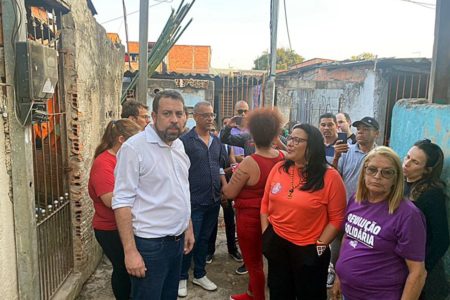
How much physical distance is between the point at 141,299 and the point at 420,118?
2.55 m

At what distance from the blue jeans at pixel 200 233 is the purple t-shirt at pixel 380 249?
1645mm

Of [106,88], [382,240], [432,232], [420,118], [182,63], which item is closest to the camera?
[382,240]

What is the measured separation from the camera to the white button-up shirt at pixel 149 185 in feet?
6.54

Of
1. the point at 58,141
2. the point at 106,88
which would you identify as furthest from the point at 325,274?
the point at 106,88

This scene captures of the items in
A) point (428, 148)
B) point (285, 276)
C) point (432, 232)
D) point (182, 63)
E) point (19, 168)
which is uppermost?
point (182, 63)

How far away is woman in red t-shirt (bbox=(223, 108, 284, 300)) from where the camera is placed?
289 cm

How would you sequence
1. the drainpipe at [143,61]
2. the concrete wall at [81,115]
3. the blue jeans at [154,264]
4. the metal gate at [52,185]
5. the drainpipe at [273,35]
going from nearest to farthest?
1. the blue jeans at [154,264]
2. the metal gate at [52,185]
3. the concrete wall at [81,115]
4. the drainpipe at [143,61]
5. the drainpipe at [273,35]

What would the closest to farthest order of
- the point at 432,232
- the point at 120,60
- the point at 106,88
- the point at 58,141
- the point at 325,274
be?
the point at 432,232 < the point at 325,274 < the point at 58,141 < the point at 106,88 < the point at 120,60

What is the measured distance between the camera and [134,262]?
197cm

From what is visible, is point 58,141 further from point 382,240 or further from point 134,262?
point 382,240

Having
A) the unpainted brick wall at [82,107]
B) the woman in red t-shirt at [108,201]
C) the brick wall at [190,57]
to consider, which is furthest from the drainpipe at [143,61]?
the brick wall at [190,57]

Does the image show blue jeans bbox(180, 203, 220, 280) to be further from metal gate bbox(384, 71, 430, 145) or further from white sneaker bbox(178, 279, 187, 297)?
metal gate bbox(384, 71, 430, 145)

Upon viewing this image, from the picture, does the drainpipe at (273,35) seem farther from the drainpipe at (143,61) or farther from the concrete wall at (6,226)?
the concrete wall at (6,226)

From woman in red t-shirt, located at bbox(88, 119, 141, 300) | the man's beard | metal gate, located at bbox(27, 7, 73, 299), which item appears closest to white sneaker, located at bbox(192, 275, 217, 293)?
woman in red t-shirt, located at bbox(88, 119, 141, 300)
